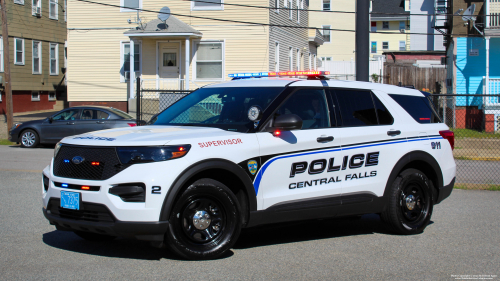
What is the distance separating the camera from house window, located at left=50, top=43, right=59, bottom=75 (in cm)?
3697

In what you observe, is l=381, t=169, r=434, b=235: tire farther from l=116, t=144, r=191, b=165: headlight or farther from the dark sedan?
the dark sedan

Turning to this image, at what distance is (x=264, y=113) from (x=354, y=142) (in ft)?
3.96

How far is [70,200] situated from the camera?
4988mm

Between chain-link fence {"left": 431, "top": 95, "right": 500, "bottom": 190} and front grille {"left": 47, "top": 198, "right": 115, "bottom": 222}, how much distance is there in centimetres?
792

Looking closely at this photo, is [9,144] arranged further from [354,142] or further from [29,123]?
[354,142]

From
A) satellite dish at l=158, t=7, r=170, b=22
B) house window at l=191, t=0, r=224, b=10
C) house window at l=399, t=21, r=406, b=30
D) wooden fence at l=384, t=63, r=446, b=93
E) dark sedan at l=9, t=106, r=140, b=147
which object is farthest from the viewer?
house window at l=399, t=21, r=406, b=30

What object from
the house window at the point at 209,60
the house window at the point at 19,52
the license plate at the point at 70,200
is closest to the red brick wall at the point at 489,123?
the house window at the point at 209,60

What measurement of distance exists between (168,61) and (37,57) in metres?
14.3

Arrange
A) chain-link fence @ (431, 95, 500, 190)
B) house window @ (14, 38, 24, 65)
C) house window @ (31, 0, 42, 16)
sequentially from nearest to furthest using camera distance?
chain-link fence @ (431, 95, 500, 190), house window @ (14, 38, 24, 65), house window @ (31, 0, 42, 16)

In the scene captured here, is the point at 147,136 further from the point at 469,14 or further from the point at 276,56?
the point at 469,14

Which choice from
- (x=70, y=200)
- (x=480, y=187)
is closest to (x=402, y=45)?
(x=480, y=187)

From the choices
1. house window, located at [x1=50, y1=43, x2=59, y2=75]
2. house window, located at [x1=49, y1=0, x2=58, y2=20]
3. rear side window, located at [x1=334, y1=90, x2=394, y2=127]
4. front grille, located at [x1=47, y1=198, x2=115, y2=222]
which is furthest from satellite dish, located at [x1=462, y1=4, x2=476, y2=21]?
house window, located at [x1=50, y1=43, x2=59, y2=75]

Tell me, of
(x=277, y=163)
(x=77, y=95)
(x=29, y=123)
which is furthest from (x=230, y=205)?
(x=77, y=95)

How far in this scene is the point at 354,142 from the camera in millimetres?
6160
